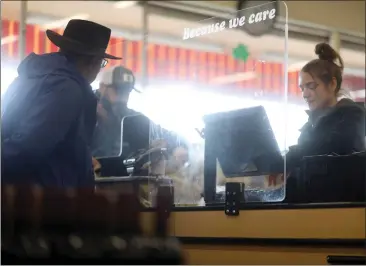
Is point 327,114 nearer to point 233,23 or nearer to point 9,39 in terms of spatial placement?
point 233,23

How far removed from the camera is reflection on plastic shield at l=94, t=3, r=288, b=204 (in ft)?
7.23

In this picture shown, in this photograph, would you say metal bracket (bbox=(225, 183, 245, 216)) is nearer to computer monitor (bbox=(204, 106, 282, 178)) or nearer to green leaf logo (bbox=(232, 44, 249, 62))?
computer monitor (bbox=(204, 106, 282, 178))

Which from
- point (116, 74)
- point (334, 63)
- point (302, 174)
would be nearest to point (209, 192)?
point (302, 174)

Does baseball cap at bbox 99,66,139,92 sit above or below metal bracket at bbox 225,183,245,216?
above

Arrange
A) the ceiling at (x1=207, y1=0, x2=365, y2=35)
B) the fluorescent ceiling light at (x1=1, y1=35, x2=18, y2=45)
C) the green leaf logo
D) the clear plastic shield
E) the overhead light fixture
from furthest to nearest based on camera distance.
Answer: the ceiling at (x1=207, y1=0, x2=365, y2=35) → the overhead light fixture → the fluorescent ceiling light at (x1=1, y1=35, x2=18, y2=45) → the green leaf logo → the clear plastic shield

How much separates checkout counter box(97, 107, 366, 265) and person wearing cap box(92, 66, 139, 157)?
86 centimetres

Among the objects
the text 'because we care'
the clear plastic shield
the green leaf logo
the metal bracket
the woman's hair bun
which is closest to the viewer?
the metal bracket

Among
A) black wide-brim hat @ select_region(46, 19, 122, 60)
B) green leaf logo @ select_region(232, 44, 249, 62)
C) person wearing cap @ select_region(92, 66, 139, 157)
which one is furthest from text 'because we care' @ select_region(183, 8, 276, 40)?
black wide-brim hat @ select_region(46, 19, 122, 60)

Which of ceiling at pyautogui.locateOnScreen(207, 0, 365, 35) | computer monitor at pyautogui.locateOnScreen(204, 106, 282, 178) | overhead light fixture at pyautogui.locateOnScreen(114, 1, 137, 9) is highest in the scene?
ceiling at pyautogui.locateOnScreen(207, 0, 365, 35)

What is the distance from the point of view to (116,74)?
3.42 meters

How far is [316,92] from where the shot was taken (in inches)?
99.8

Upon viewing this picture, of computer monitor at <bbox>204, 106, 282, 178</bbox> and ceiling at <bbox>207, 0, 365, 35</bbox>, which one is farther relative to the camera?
ceiling at <bbox>207, 0, 365, 35</bbox>

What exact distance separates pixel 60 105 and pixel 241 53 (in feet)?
4.63

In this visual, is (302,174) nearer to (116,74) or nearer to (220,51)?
(220,51)
